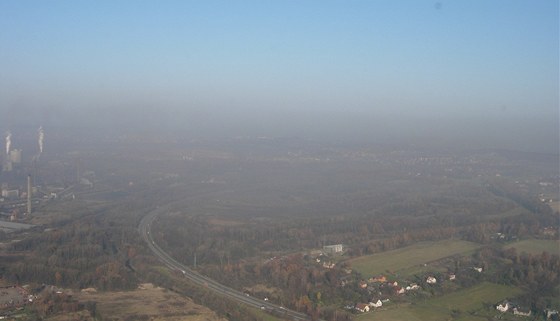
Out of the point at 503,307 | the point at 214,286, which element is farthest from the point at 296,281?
the point at 503,307

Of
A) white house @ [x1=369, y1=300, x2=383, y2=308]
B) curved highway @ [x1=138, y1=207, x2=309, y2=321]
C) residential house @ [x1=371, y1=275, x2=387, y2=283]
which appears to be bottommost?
curved highway @ [x1=138, y1=207, x2=309, y2=321]

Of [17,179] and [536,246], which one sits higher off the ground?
[17,179]

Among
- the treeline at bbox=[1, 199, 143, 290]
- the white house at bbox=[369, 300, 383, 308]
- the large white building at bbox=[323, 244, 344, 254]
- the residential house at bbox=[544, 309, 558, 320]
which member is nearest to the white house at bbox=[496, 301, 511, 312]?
the residential house at bbox=[544, 309, 558, 320]

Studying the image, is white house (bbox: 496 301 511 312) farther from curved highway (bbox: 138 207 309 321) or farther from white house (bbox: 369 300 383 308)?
curved highway (bbox: 138 207 309 321)

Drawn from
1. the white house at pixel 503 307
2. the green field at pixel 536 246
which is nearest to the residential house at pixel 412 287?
the white house at pixel 503 307

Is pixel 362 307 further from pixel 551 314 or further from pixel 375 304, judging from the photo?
pixel 551 314

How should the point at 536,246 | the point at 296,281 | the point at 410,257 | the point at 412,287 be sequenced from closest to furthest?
the point at 412,287, the point at 296,281, the point at 410,257, the point at 536,246
